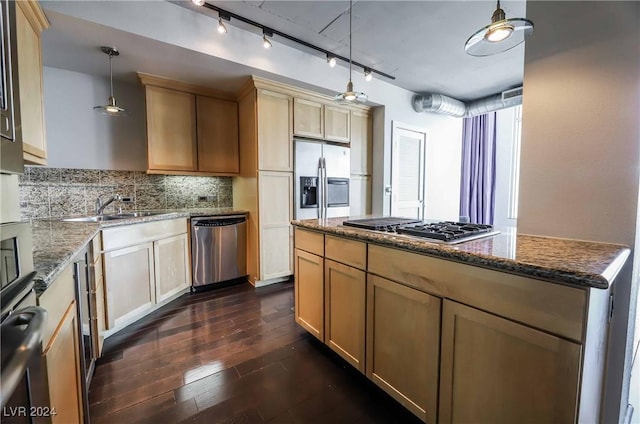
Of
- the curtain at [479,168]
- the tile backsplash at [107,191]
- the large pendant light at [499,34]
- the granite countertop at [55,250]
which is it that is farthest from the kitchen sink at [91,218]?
the curtain at [479,168]

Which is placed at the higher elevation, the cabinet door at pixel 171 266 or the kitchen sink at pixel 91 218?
the kitchen sink at pixel 91 218

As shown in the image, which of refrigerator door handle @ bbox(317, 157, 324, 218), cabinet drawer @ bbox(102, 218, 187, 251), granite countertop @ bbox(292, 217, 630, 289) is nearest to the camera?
granite countertop @ bbox(292, 217, 630, 289)

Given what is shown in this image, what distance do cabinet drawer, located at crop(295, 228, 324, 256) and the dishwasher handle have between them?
4.58ft

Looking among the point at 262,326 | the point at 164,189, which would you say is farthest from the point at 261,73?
the point at 262,326

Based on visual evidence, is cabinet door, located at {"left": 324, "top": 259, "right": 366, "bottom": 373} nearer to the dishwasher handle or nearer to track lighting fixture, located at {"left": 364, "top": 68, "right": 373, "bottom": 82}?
the dishwasher handle

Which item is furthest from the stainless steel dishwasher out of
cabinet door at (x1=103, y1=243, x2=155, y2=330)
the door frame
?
the door frame

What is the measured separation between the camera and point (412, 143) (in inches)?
176

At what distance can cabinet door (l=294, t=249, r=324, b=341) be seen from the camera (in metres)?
1.88

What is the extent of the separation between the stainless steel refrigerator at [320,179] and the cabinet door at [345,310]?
1.71 meters

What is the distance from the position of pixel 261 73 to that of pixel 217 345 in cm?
261

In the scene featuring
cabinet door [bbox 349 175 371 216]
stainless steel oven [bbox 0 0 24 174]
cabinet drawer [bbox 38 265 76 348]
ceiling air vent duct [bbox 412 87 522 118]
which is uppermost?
ceiling air vent duct [bbox 412 87 522 118]

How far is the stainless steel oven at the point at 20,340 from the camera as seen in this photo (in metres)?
0.44

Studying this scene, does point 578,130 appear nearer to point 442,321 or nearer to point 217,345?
point 442,321

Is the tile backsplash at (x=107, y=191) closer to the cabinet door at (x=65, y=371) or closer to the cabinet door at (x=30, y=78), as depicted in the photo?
the cabinet door at (x=30, y=78)
